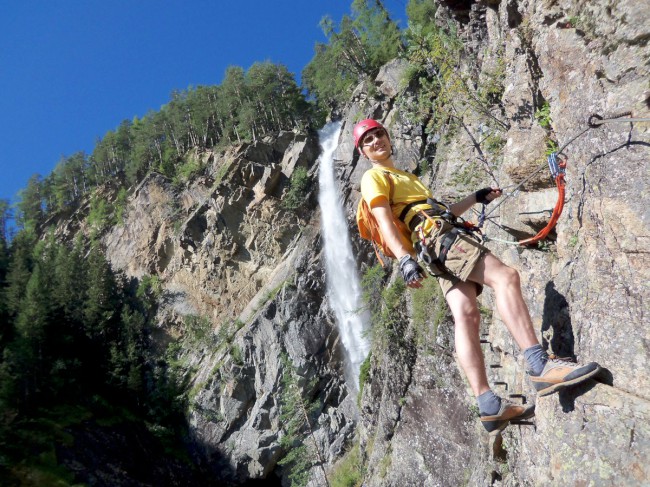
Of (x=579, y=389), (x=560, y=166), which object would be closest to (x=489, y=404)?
(x=579, y=389)

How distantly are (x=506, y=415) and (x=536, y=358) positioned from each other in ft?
1.64

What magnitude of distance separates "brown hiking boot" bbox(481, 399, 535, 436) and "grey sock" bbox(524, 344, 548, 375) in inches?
11.6

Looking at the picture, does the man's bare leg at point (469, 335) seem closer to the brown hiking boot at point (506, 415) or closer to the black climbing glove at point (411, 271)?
the brown hiking boot at point (506, 415)

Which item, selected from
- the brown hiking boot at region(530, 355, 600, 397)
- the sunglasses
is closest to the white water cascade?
the sunglasses

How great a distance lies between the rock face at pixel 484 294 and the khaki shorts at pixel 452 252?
1.01 metres

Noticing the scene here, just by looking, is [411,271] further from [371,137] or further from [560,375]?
[371,137]

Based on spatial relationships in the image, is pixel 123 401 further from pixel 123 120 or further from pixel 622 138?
pixel 123 120

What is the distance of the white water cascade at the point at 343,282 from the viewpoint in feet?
84.2

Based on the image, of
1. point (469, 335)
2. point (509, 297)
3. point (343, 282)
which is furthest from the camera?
point (343, 282)

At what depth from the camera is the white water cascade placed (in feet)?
84.2

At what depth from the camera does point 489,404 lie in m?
3.60

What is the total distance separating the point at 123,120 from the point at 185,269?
3397cm

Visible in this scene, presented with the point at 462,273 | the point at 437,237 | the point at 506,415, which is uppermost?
the point at 437,237

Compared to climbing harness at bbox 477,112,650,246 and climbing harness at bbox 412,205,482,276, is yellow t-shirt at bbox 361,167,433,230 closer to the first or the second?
climbing harness at bbox 412,205,482,276
